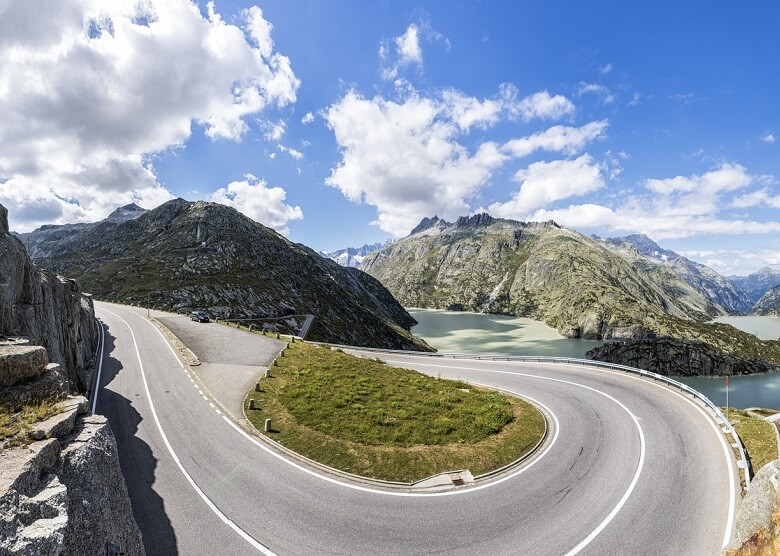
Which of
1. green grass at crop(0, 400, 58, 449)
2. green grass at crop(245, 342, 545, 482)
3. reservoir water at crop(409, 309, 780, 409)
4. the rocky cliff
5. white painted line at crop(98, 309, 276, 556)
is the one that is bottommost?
reservoir water at crop(409, 309, 780, 409)

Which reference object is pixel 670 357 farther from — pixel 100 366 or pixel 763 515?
pixel 100 366

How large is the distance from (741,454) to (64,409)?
3333 cm

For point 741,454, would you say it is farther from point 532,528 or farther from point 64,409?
point 64,409

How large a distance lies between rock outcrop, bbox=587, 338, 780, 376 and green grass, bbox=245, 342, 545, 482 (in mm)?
93016

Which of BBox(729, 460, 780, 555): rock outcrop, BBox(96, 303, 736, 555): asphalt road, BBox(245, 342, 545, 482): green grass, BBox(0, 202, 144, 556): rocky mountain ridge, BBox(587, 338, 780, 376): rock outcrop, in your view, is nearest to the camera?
BBox(0, 202, 144, 556): rocky mountain ridge

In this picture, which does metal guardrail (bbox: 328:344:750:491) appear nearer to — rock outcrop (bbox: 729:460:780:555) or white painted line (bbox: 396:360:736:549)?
white painted line (bbox: 396:360:736:549)

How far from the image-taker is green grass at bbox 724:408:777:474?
65.4ft

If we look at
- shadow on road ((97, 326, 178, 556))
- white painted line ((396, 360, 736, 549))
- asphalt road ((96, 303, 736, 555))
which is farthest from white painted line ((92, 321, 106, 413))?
white painted line ((396, 360, 736, 549))

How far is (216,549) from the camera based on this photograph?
1380 cm

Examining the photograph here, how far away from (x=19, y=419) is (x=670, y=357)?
134 metres

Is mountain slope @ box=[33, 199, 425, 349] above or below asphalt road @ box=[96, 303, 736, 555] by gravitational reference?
above

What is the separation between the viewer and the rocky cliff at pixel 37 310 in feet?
59.6

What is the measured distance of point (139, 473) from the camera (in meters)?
18.5

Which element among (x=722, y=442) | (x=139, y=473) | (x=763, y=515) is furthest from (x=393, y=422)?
(x=722, y=442)
